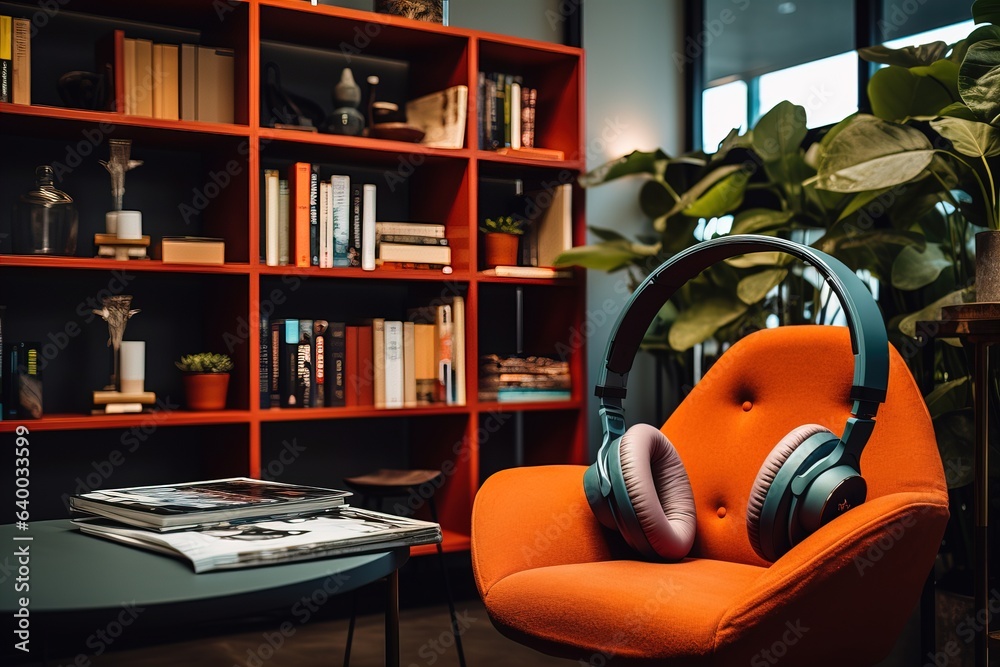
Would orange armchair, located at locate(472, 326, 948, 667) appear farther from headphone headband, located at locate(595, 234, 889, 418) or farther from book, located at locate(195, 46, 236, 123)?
book, located at locate(195, 46, 236, 123)

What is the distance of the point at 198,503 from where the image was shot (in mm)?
1352

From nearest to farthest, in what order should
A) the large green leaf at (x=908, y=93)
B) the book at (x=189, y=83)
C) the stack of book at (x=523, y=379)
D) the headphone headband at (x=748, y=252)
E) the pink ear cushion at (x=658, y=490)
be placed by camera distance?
Result: the headphone headband at (x=748, y=252)
the pink ear cushion at (x=658, y=490)
the large green leaf at (x=908, y=93)
the book at (x=189, y=83)
the stack of book at (x=523, y=379)

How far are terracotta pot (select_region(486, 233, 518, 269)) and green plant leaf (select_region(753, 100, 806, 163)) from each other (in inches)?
34.4

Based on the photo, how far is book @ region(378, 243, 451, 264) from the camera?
122 inches

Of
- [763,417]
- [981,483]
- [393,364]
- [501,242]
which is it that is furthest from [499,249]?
[981,483]

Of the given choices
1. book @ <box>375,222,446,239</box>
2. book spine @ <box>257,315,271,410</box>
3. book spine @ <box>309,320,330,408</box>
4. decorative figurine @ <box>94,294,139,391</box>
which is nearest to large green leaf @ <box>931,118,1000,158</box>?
book @ <box>375,222,446,239</box>

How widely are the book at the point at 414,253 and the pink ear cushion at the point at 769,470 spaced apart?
5.62 feet

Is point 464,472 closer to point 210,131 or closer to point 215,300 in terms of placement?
point 215,300

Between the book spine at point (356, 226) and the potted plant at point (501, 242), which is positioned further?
the potted plant at point (501, 242)

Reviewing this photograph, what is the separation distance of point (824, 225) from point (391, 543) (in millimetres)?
2202

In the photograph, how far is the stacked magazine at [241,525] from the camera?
116cm

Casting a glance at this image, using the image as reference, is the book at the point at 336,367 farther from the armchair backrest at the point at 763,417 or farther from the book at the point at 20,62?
the armchair backrest at the point at 763,417

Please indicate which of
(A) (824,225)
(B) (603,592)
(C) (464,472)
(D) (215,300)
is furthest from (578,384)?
(B) (603,592)

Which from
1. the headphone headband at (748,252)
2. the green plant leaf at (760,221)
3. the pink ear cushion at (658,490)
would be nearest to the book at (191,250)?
the headphone headband at (748,252)
